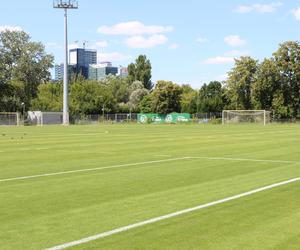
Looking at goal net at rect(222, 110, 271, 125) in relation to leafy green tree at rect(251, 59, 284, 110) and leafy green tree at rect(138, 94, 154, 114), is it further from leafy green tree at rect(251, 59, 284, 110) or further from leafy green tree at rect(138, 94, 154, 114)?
leafy green tree at rect(138, 94, 154, 114)

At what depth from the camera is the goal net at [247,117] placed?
91.4 m

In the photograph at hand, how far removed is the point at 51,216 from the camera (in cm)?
834

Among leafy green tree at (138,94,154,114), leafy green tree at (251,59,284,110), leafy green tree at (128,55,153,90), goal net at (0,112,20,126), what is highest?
leafy green tree at (128,55,153,90)

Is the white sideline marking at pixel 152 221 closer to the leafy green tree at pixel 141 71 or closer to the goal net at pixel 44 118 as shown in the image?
the goal net at pixel 44 118

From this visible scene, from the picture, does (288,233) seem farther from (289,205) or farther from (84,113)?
(84,113)

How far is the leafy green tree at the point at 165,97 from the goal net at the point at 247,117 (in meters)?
29.4

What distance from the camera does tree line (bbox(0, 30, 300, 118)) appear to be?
9788 centimetres

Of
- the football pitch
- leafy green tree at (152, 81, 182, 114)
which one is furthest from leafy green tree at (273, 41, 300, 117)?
the football pitch

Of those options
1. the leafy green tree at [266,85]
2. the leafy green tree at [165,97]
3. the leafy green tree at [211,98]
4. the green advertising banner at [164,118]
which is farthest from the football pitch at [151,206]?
the leafy green tree at [211,98]

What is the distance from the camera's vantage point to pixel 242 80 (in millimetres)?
100438

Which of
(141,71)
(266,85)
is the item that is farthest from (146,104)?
(266,85)

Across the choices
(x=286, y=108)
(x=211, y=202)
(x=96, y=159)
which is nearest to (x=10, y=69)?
(x=286, y=108)

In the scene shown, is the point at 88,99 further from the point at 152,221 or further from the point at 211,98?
the point at 152,221

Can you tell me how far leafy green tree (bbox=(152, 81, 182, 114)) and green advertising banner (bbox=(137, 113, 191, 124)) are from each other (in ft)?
7.90
